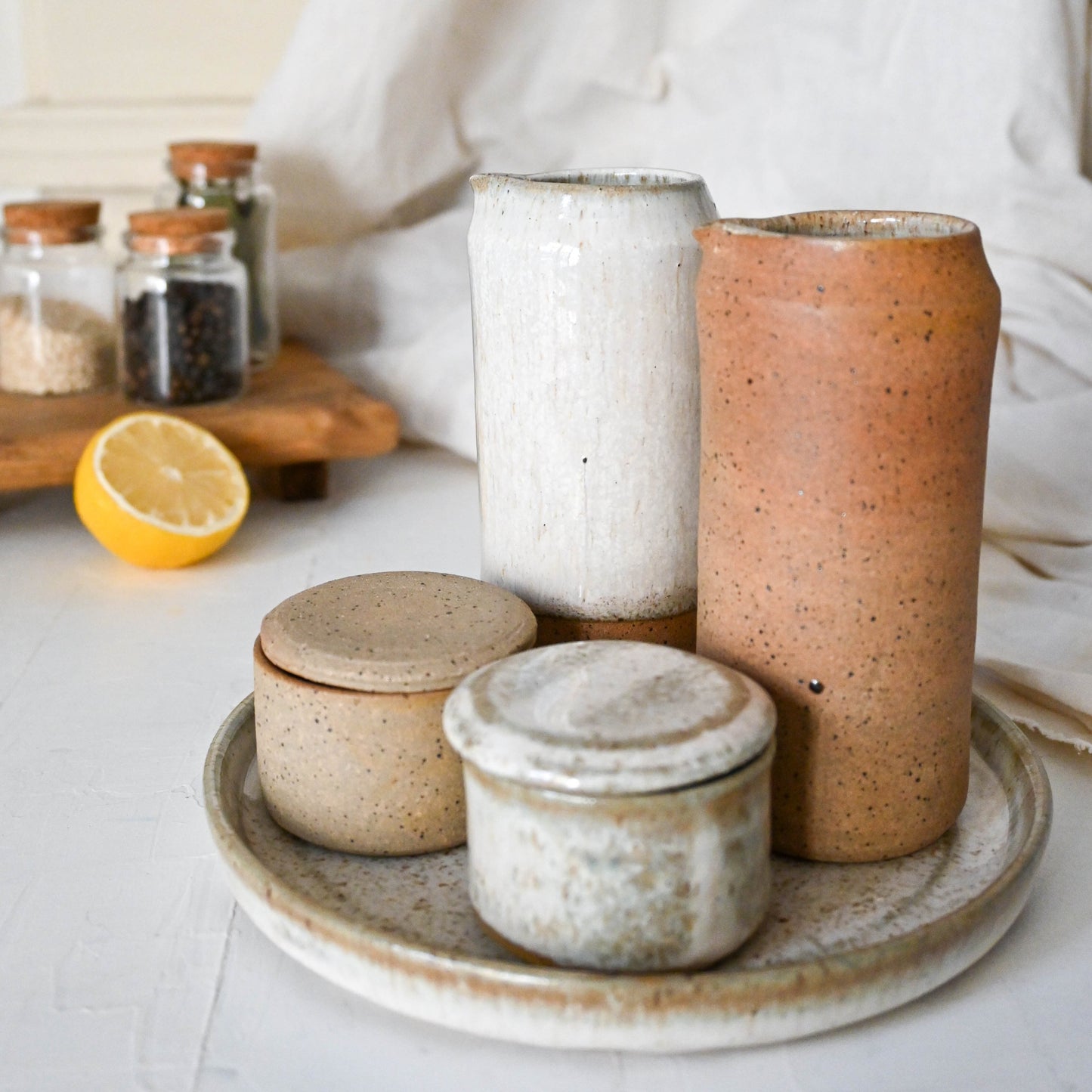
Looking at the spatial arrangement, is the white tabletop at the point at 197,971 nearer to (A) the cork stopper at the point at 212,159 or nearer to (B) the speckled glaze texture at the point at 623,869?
(B) the speckled glaze texture at the point at 623,869

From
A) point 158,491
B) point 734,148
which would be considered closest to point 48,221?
point 158,491

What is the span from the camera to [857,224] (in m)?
0.56

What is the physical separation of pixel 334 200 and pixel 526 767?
3.31ft

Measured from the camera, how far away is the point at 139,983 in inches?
20.1

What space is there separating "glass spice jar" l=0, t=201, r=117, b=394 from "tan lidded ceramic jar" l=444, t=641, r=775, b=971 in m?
0.76

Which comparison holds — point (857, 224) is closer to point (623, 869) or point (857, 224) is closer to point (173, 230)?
point (623, 869)

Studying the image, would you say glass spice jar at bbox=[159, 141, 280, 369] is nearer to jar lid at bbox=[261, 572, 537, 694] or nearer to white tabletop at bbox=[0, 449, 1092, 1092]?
white tabletop at bbox=[0, 449, 1092, 1092]

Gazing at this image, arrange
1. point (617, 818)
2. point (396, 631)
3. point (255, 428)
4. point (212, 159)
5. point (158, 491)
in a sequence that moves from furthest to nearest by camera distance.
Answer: point (212, 159) → point (255, 428) → point (158, 491) → point (396, 631) → point (617, 818)

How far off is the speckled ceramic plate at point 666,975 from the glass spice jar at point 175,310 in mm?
543

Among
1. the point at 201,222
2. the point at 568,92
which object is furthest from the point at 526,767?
the point at 568,92

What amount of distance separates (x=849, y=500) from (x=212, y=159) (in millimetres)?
876

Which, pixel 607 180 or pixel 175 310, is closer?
pixel 607 180

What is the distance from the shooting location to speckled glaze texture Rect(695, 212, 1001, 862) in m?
0.49

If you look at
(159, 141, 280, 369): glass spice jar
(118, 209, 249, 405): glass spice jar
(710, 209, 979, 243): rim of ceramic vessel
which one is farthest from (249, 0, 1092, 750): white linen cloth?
(710, 209, 979, 243): rim of ceramic vessel
